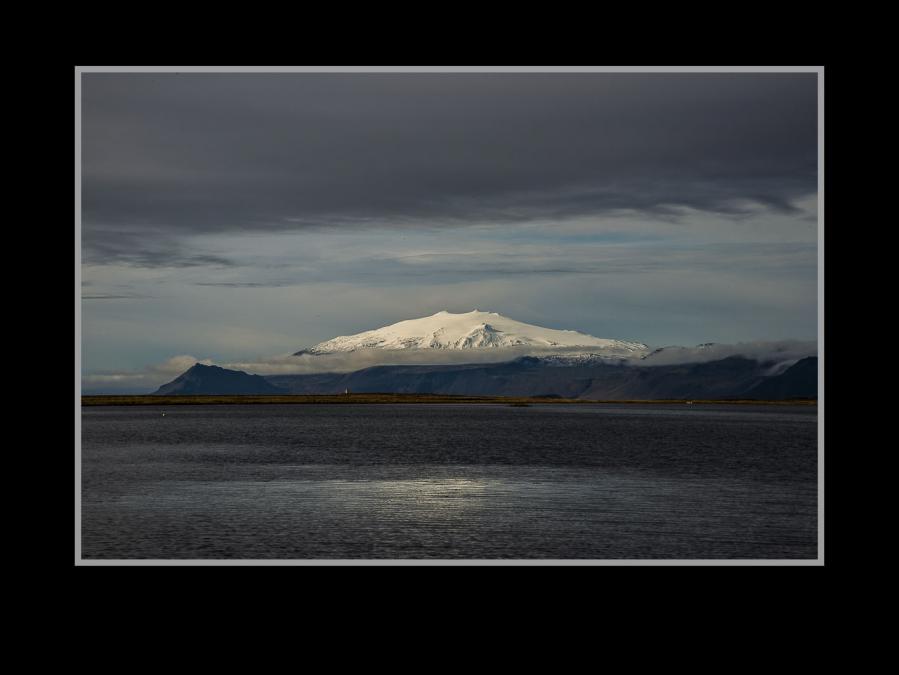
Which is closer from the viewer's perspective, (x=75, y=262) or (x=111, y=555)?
(x=75, y=262)

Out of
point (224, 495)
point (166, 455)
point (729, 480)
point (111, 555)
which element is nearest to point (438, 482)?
point (224, 495)

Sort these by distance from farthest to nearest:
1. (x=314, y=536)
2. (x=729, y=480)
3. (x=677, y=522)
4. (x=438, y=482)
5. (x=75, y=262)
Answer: (x=729, y=480) → (x=438, y=482) → (x=677, y=522) → (x=314, y=536) → (x=75, y=262)

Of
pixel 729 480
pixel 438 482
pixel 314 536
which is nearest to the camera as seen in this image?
pixel 314 536

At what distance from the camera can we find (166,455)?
88.7 metres

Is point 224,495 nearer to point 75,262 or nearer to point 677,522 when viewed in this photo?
point 677,522

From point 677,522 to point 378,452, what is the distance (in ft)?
179

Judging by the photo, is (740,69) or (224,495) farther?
(224,495)

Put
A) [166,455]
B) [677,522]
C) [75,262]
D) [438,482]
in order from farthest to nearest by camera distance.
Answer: [166,455] → [438,482] → [677,522] → [75,262]
